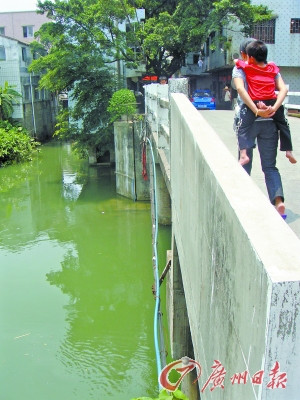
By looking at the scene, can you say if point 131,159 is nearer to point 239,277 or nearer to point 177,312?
point 177,312

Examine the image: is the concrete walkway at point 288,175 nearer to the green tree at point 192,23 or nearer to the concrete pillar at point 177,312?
the concrete pillar at point 177,312

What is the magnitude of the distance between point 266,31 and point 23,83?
1376 cm

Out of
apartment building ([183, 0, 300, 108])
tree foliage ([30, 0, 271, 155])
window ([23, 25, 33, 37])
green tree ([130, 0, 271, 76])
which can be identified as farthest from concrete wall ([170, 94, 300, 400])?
window ([23, 25, 33, 37])

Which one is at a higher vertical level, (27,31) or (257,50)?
(27,31)

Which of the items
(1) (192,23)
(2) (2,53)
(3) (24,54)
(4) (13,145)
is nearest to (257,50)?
(1) (192,23)

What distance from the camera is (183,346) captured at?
5.71 metres

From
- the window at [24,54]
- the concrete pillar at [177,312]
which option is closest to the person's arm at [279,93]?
the concrete pillar at [177,312]

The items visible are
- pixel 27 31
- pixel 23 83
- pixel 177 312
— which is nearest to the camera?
pixel 177 312

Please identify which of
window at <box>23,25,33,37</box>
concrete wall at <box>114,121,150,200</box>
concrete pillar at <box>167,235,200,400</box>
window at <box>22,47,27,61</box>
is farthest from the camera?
window at <box>23,25,33,37</box>

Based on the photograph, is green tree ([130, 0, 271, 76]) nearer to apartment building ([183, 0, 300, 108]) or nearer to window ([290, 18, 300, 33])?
apartment building ([183, 0, 300, 108])

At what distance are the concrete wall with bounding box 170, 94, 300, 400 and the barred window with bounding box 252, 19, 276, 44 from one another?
63.3ft

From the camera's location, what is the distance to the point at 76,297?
28.8 ft

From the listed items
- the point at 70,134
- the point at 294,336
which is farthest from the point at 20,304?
the point at 70,134

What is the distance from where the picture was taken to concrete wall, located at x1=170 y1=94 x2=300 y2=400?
1282 mm
